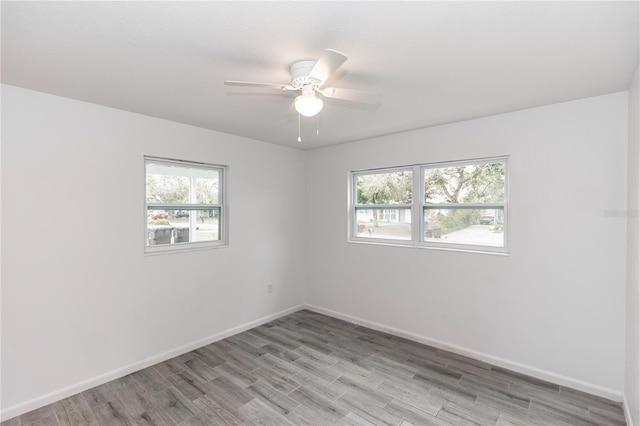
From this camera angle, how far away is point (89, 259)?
2.66 meters

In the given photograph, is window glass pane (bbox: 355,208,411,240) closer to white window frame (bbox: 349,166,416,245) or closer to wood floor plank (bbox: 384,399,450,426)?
white window frame (bbox: 349,166,416,245)

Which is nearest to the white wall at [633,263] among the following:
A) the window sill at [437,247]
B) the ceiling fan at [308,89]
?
the window sill at [437,247]

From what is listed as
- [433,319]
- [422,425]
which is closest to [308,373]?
[422,425]

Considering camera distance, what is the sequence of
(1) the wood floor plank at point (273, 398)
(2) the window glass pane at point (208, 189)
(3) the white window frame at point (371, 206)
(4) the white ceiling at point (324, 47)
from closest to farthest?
(4) the white ceiling at point (324, 47), (1) the wood floor plank at point (273, 398), (2) the window glass pane at point (208, 189), (3) the white window frame at point (371, 206)

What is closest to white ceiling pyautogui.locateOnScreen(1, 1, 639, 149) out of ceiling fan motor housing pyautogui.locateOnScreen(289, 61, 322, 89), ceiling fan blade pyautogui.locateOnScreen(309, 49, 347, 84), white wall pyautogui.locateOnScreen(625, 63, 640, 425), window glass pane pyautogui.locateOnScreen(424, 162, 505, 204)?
ceiling fan motor housing pyautogui.locateOnScreen(289, 61, 322, 89)

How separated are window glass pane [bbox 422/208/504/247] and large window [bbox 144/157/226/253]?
2.54 meters

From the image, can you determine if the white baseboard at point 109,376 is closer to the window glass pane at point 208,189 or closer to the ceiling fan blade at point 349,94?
the window glass pane at point 208,189

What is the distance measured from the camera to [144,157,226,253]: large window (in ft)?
10.4

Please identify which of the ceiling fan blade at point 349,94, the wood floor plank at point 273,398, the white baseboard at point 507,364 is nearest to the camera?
the ceiling fan blade at point 349,94

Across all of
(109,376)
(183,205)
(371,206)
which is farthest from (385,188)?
(109,376)

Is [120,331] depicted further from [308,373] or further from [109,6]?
[109,6]

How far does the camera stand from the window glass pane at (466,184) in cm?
314

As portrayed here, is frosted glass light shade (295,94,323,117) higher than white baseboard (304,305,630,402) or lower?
higher

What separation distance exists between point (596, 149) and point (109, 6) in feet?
11.4
